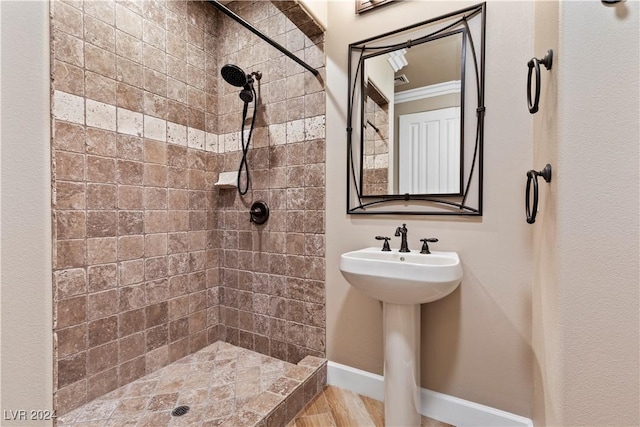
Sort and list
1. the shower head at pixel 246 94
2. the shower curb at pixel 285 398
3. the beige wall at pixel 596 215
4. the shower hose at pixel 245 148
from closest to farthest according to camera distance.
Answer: the beige wall at pixel 596 215
the shower curb at pixel 285 398
the shower head at pixel 246 94
the shower hose at pixel 245 148

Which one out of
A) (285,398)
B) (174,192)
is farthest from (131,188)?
(285,398)

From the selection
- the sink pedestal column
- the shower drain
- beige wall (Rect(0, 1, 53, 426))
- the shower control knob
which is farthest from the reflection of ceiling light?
the shower drain

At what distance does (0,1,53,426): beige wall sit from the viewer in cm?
62

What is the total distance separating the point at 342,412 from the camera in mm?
1603

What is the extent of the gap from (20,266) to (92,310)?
1.21m

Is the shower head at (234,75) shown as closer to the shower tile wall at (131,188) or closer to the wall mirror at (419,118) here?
the shower tile wall at (131,188)

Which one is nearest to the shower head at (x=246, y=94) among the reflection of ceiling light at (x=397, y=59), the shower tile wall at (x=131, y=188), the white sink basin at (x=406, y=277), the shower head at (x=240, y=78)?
the shower head at (x=240, y=78)

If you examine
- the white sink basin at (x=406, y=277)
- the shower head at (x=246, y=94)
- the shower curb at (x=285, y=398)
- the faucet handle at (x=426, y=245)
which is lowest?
the shower curb at (x=285, y=398)

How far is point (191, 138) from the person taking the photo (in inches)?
83.5

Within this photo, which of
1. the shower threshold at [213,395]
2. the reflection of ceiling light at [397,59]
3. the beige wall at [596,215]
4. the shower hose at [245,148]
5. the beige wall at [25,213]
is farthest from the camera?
the shower hose at [245,148]

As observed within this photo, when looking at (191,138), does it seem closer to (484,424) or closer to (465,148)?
(465,148)

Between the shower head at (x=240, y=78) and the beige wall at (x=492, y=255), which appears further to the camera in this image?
the shower head at (x=240, y=78)

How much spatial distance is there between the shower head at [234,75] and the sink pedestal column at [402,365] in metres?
1.62

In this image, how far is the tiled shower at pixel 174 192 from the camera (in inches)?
60.7
